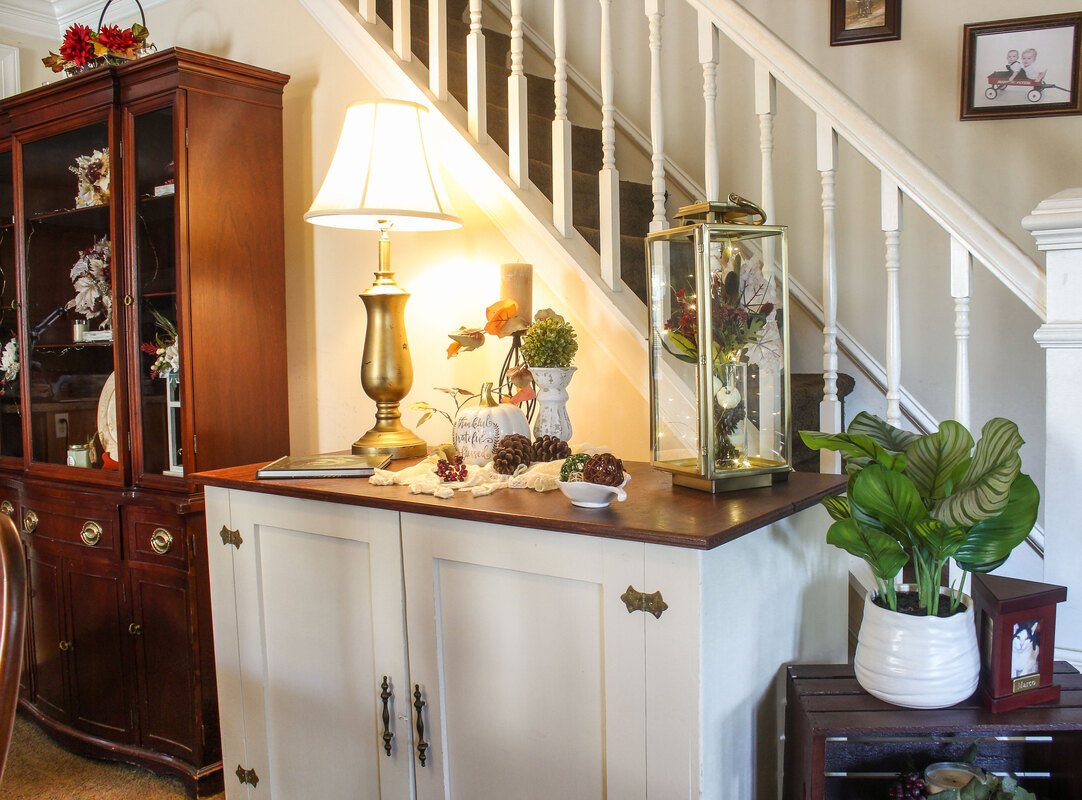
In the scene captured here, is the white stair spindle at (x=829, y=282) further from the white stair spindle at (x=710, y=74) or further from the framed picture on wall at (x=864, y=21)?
the framed picture on wall at (x=864, y=21)

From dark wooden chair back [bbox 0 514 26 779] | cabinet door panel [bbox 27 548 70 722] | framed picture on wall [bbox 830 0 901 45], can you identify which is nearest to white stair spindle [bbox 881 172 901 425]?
framed picture on wall [bbox 830 0 901 45]

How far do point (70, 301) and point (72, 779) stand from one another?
1364 mm

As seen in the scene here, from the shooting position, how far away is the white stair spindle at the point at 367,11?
2.15 metres

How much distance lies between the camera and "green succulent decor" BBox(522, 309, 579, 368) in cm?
154

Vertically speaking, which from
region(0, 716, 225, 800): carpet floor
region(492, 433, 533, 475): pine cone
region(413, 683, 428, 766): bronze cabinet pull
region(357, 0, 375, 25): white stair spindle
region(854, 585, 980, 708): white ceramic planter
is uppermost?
region(357, 0, 375, 25): white stair spindle

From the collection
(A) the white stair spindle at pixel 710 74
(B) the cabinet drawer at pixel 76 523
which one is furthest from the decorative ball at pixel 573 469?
(B) the cabinet drawer at pixel 76 523

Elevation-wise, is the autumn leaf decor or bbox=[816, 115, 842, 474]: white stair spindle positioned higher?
the autumn leaf decor

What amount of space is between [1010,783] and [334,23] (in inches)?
85.9

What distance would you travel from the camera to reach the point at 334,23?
2207mm

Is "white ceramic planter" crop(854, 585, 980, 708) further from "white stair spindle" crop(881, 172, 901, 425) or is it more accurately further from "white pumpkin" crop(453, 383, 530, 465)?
"white pumpkin" crop(453, 383, 530, 465)

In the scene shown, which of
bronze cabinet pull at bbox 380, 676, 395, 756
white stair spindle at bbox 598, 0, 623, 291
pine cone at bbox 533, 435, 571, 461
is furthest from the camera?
white stair spindle at bbox 598, 0, 623, 291

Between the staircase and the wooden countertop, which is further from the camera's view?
the staircase

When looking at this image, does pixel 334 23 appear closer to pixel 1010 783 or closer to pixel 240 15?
pixel 240 15

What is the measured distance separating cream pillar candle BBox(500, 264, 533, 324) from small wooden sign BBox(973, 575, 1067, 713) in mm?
945
